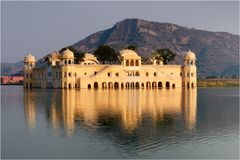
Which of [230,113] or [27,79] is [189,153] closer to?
[230,113]

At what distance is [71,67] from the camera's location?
69625 mm

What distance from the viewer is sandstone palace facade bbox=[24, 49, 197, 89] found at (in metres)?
69.5

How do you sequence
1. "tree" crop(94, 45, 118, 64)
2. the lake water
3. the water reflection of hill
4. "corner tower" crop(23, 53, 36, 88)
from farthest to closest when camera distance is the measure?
"tree" crop(94, 45, 118, 64)
"corner tower" crop(23, 53, 36, 88)
the water reflection of hill
the lake water

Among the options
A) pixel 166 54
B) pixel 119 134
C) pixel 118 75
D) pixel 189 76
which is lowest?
pixel 119 134

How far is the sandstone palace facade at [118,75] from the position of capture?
6950 cm

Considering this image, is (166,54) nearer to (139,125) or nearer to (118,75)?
(118,75)

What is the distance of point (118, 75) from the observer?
70.9 meters

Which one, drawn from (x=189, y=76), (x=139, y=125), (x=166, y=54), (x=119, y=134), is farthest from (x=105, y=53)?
(x=119, y=134)

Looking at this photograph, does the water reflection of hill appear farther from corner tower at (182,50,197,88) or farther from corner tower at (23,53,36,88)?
corner tower at (23,53,36,88)

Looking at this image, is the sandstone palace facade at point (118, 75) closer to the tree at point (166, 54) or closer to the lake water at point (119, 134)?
the tree at point (166, 54)

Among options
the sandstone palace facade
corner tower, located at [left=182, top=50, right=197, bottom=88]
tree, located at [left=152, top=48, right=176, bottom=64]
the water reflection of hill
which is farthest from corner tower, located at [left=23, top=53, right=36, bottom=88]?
the water reflection of hill

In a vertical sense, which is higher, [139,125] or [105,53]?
[105,53]

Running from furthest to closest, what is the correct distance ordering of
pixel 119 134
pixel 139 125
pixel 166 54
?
pixel 166 54 → pixel 139 125 → pixel 119 134

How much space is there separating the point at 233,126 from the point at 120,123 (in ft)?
16.5
